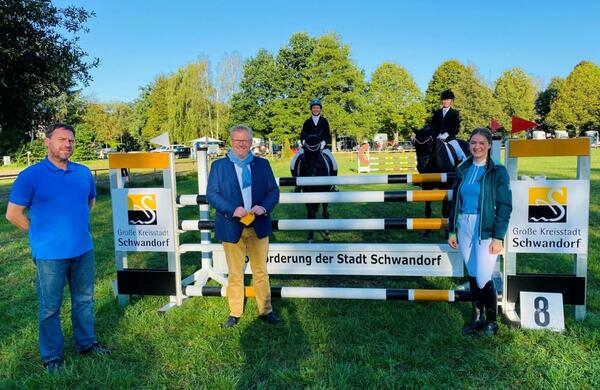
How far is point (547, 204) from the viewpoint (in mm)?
4438

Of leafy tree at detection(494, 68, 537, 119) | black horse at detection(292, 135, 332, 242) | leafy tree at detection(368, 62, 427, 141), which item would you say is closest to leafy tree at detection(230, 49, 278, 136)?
leafy tree at detection(368, 62, 427, 141)

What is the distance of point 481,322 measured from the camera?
4328 millimetres

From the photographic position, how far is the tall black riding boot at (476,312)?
4.28m

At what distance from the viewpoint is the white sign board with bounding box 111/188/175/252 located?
5.19 m

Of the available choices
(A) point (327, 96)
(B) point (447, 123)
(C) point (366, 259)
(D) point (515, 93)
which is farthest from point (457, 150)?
(D) point (515, 93)

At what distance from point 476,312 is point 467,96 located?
57.6 metres

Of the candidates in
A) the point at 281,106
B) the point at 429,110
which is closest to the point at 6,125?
the point at 281,106

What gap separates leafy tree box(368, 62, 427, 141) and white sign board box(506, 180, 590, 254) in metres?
58.0

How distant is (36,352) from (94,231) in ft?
20.7

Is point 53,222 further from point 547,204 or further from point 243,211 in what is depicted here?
point 547,204

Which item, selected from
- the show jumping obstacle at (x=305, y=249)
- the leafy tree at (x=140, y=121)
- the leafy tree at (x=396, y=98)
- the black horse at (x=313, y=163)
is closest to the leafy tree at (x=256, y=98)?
the leafy tree at (x=396, y=98)

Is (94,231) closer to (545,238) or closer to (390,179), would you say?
(390,179)

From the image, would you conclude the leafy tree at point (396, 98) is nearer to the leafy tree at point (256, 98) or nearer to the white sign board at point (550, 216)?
the leafy tree at point (256, 98)

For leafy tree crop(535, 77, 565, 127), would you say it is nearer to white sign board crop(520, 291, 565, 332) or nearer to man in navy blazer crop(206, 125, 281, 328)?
white sign board crop(520, 291, 565, 332)
